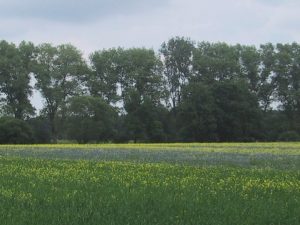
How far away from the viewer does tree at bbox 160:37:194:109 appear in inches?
4931

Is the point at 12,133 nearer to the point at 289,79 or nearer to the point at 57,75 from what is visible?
the point at 57,75

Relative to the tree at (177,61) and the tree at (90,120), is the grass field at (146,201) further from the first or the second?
the tree at (177,61)

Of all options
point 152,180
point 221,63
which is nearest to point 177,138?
point 221,63

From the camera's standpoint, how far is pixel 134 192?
13703 mm

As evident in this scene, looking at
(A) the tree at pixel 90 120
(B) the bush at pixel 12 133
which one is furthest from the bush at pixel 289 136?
(B) the bush at pixel 12 133

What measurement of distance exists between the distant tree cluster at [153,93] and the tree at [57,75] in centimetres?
21

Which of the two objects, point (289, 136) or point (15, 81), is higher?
point (15, 81)

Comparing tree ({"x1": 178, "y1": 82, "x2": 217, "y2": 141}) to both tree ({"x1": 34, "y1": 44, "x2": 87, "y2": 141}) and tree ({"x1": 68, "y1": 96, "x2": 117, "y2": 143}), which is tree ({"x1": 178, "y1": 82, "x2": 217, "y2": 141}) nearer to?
tree ({"x1": 68, "y1": 96, "x2": 117, "y2": 143})

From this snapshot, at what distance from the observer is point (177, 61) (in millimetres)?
126750

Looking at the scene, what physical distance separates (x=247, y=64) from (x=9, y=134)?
5430cm

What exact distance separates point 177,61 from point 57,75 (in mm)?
29104

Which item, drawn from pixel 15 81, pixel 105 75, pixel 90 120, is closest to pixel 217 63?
pixel 105 75

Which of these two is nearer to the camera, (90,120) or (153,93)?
(90,120)

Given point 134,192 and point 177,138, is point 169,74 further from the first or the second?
point 134,192
